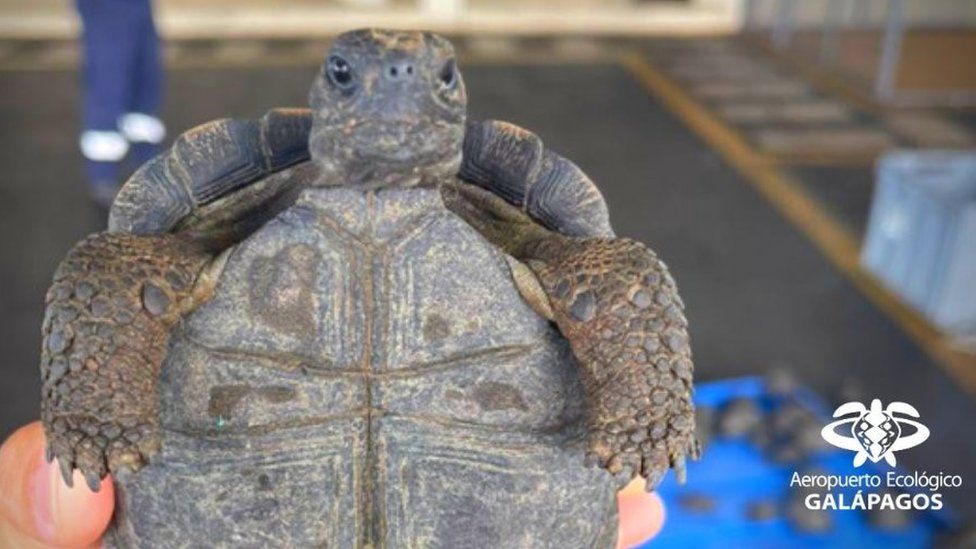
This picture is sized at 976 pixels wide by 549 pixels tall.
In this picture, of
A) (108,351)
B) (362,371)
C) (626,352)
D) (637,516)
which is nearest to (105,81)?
(637,516)

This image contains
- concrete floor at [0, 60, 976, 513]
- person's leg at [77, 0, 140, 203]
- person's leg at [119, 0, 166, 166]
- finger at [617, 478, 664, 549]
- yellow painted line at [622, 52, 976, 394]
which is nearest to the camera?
finger at [617, 478, 664, 549]

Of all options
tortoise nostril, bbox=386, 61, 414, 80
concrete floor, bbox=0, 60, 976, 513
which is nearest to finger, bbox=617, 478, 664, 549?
tortoise nostril, bbox=386, 61, 414, 80

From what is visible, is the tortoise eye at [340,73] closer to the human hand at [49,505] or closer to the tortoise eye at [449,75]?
the tortoise eye at [449,75]

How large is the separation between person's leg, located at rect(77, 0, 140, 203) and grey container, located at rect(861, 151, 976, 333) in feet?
13.5

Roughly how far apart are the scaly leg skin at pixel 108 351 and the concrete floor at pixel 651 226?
9.28 feet

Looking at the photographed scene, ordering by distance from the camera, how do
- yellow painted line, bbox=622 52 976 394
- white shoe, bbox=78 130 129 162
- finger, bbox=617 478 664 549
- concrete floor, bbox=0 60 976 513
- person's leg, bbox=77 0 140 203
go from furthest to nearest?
white shoe, bbox=78 130 129 162 → person's leg, bbox=77 0 140 203 → yellow painted line, bbox=622 52 976 394 → concrete floor, bbox=0 60 976 513 → finger, bbox=617 478 664 549

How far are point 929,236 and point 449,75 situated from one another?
13.7 feet

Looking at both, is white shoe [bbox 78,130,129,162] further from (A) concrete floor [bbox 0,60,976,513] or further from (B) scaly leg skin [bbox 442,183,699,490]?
(B) scaly leg skin [bbox 442,183,699,490]

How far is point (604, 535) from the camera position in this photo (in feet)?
6.10

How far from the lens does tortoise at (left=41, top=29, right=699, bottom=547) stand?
161 centimetres

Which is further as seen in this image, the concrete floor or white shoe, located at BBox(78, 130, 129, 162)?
white shoe, located at BBox(78, 130, 129, 162)

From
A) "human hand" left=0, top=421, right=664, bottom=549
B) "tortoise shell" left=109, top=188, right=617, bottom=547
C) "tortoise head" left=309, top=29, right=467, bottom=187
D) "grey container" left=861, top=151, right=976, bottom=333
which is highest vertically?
"tortoise head" left=309, top=29, right=467, bottom=187

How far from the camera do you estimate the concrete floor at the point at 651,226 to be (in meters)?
4.62

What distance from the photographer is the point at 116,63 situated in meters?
5.84
